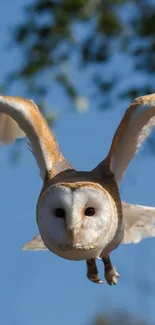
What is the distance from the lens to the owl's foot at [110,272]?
337cm

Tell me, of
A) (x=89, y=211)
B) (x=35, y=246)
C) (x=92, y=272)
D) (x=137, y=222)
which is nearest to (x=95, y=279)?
(x=92, y=272)

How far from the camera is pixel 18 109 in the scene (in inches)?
138

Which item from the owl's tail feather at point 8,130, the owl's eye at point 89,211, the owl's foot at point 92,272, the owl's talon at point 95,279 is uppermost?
the owl's tail feather at point 8,130

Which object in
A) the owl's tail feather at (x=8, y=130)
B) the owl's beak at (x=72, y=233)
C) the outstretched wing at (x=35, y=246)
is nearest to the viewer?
the owl's beak at (x=72, y=233)

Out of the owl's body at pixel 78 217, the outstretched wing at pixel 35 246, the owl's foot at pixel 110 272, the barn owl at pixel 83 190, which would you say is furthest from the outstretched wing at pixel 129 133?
the outstretched wing at pixel 35 246

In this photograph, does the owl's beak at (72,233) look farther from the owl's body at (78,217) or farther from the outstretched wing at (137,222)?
the outstretched wing at (137,222)

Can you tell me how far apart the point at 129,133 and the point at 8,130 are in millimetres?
600

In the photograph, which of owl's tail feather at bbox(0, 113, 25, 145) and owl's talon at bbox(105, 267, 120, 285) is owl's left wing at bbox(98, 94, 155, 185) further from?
owl's tail feather at bbox(0, 113, 25, 145)

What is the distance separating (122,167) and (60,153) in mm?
204

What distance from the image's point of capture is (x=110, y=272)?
340cm

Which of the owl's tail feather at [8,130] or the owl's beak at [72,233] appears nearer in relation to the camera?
the owl's beak at [72,233]

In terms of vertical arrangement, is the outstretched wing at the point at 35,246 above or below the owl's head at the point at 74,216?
above

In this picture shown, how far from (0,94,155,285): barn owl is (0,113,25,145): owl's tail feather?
Answer: 0.31 feet

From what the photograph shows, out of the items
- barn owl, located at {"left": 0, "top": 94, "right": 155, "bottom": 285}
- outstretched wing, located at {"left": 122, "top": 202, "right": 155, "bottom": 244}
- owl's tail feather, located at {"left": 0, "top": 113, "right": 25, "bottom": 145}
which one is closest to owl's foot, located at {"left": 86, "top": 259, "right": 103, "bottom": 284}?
barn owl, located at {"left": 0, "top": 94, "right": 155, "bottom": 285}
